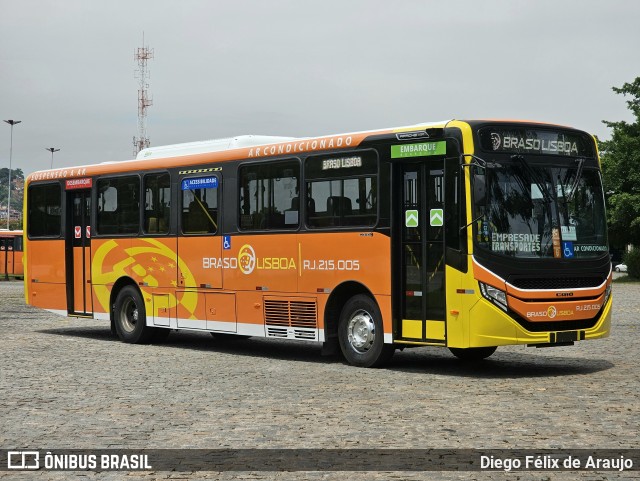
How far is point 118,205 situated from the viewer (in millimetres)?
20922

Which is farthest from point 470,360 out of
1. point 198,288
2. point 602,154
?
point 602,154

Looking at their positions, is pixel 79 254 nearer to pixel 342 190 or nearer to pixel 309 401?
pixel 342 190

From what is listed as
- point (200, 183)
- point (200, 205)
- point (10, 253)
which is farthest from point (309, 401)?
point (10, 253)

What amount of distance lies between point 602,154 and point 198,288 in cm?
4662

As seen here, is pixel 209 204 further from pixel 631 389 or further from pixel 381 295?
pixel 631 389

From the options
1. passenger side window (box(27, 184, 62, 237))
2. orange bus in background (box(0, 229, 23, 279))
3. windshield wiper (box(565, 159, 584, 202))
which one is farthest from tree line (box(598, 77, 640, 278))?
windshield wiper (box(565, 159, 584, 202))

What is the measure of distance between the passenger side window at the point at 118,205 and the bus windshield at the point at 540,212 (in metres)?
8.16

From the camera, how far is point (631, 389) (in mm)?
12664

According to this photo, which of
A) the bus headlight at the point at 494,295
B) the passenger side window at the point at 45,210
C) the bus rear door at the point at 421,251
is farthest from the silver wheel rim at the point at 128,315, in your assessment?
the bus headlight at the point at 494,295

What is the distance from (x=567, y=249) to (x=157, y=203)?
7.99m

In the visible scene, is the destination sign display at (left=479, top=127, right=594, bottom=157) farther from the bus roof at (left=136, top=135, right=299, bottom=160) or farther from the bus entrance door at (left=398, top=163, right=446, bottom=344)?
the bus roof at (left=136, top=135, right=299, bottom=160)

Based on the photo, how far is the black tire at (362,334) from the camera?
603 inches

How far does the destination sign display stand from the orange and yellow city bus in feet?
0.06

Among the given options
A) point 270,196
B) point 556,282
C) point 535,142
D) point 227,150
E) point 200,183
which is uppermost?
point 227,150
